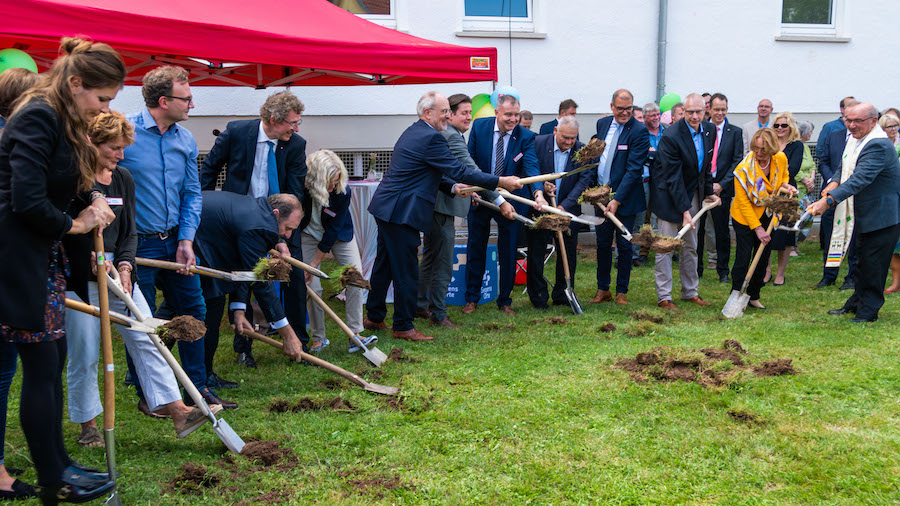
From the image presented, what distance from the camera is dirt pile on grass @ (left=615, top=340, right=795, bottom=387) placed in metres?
5.03

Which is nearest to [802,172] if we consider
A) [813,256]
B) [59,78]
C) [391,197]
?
[813,256]

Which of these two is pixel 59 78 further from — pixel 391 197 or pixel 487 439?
pixel 391 197

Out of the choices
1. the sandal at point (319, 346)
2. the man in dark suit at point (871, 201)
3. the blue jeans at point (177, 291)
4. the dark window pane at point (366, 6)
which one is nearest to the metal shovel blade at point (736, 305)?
the man in dark suit at point (871, 201)

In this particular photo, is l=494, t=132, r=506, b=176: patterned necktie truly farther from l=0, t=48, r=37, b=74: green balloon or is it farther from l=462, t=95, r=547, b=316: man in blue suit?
l=0, t=48, r=37, b=74: green balloon

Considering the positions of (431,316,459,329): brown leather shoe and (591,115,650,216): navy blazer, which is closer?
(431,316,459,329): brown leather shoe

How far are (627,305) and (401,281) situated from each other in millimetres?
2543

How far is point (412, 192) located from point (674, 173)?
9.12ft

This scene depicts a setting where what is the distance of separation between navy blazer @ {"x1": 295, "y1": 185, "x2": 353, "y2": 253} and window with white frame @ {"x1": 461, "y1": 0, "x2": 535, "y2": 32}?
5.65 meters

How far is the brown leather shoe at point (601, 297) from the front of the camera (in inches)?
306

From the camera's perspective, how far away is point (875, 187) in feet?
21.4

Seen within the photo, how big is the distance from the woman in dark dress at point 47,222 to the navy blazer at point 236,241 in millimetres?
1609

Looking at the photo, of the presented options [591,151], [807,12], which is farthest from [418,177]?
[807,12]

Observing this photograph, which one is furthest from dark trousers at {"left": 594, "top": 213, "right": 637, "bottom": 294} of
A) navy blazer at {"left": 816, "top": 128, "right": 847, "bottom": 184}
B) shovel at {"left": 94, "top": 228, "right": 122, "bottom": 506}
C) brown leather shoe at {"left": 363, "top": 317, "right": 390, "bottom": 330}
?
shovel at {"left": 94, "top": 228, "right": 122, "bottom": 506}

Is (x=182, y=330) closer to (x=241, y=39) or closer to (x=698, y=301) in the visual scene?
(x=241, y=39)
